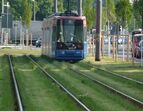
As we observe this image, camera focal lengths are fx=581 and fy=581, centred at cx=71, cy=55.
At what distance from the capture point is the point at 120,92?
19.9m

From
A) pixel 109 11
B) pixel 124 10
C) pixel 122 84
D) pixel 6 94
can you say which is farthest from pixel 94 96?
pixel 109 11

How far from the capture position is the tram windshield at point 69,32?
39625 mm

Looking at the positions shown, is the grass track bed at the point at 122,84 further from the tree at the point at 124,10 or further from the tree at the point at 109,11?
the tree at the point at 109,11

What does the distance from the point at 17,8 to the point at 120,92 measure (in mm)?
111340

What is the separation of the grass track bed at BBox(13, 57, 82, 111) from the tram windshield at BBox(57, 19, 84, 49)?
13297 mm

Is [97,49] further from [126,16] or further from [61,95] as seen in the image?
[61,95]

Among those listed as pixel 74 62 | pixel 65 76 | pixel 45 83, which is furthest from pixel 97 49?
pixel 45 83

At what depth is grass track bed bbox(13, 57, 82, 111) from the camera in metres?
16.1

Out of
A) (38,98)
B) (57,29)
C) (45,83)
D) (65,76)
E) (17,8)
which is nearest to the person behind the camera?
(38,98)

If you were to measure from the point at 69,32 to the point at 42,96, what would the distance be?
2095 centimetres

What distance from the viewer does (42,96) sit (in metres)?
19.0

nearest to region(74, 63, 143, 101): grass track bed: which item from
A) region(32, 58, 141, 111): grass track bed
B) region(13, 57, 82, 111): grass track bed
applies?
region(32, 58, 141, 111): grass track bed

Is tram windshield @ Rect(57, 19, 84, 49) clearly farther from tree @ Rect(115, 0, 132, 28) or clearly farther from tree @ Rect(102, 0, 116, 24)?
tree @ Rect(102, 0, 116, 24)

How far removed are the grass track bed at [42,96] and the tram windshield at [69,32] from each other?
13297 millimetres
